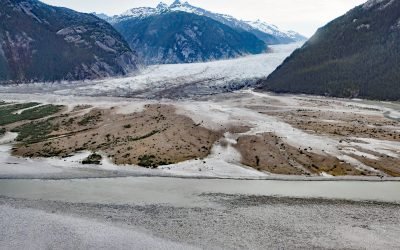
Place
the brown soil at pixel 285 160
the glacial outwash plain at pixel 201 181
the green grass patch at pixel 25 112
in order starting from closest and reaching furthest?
1. the glacial outwash plain at pixel 201 181
2. the brown soil at pixel 285 160
3. the green grass patch at pixel 25 112

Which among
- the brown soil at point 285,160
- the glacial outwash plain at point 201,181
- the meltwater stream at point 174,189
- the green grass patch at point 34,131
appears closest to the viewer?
the glacial outwash plain at point 201,181

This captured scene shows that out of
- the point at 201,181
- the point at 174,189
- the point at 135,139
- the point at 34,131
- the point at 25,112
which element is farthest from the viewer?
the point at 25,112

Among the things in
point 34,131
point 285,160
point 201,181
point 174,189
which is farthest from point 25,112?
point 285,160

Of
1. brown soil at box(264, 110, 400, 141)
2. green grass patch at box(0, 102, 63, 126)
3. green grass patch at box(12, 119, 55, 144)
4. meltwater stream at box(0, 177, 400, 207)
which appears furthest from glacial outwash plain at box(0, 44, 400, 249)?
green grass patch at box(0, 102, 63, 126)

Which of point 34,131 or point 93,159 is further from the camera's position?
point 34,131

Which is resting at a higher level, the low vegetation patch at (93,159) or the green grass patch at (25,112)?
the green grass patch at (25,112)

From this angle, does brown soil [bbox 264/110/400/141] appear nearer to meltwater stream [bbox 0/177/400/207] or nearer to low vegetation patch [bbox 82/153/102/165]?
meltwater stream [bbox 0/177/400/207]

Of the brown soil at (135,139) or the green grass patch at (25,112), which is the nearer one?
the brown soil at (135,139)

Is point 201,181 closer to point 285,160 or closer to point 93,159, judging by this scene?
point 285,160

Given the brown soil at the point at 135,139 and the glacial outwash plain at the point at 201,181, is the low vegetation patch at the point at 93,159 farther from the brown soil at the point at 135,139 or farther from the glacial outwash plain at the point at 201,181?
the brown soil at the point at 135,139


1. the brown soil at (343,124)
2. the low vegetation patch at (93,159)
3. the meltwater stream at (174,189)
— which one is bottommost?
the meltwater stream at (174,189)

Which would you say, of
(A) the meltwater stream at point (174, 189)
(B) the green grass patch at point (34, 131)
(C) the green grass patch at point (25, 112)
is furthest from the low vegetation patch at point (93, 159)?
(C) the green grass patch at point (25, 112)
